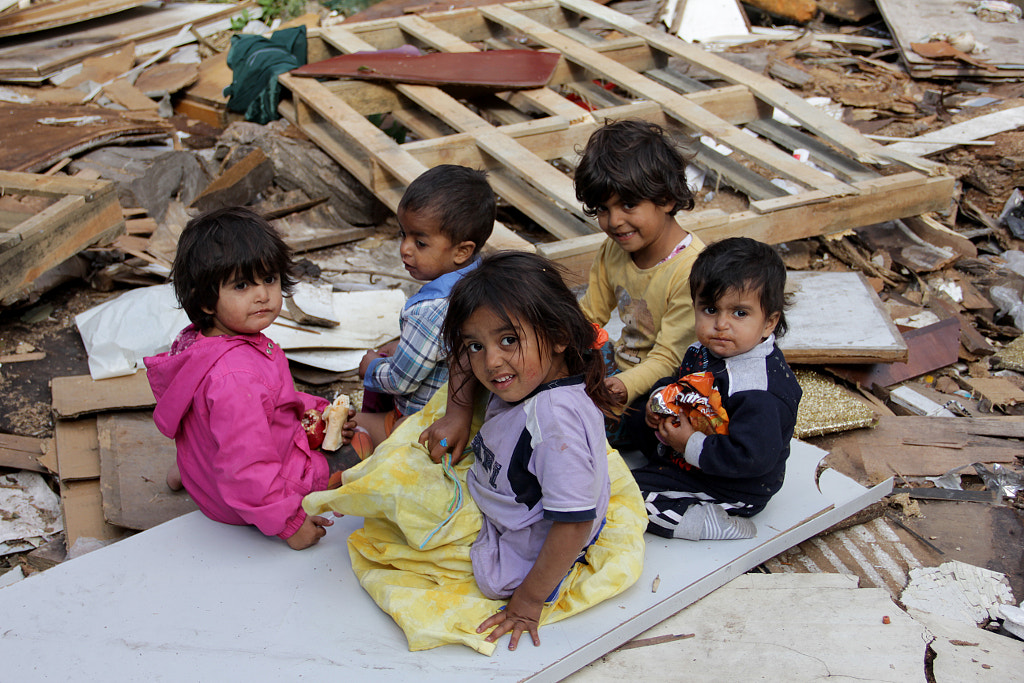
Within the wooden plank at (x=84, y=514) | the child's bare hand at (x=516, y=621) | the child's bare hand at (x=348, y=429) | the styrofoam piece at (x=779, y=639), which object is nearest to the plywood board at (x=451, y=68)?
the child's bare hand at (x=348, y=429)

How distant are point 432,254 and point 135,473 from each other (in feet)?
4.37

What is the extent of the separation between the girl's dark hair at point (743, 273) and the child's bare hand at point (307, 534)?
1303 mm

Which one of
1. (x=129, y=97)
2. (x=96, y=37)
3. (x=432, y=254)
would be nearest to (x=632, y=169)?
(x=432, y=254)

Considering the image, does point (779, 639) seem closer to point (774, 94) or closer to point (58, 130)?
point (774, 94)

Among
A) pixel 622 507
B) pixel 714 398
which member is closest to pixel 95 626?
pixel 622 507

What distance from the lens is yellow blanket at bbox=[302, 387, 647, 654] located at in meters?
1.97

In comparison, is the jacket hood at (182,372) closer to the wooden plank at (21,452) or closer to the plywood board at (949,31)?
the wooden plank at (21,452)

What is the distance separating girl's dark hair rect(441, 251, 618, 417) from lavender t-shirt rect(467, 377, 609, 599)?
109 mm

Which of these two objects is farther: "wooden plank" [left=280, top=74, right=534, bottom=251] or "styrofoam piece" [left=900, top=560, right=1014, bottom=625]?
"wooden plank" [left=280, top=74, right=534, bottom=251]

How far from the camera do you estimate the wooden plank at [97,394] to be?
3.03m

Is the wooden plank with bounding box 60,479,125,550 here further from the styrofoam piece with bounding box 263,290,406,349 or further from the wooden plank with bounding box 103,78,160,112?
the wooden plank with bounding box 103,78,160,112

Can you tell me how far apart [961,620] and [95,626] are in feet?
7.86

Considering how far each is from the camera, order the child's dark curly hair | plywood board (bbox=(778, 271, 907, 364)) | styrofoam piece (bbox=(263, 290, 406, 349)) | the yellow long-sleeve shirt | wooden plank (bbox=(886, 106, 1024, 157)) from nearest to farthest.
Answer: the child's dark curly hair
the yellow long-sleeve shirt
plywood board (bbox=(778, 271, 907, 364))
styrofoam piece (bbox=(263, 290, 406, 349))
wooden plank (bbox=(886, 106, 1024, 157))

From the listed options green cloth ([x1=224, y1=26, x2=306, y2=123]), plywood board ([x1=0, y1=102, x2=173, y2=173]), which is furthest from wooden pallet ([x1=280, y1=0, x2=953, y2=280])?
plywood board ([x1=0, y1=102, x2=173, y2=173])
